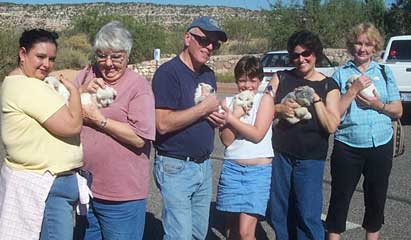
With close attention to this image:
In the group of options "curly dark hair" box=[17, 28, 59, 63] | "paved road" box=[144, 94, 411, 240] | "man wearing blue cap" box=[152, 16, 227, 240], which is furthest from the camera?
"paved road" box=[144, 94, 411, 240]

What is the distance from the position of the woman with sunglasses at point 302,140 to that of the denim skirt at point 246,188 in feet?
0.68

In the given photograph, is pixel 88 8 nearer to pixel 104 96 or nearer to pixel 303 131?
pixel 303 131

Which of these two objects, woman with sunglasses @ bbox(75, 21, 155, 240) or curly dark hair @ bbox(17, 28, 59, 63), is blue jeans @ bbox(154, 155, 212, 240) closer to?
woman with sunglasses @ bbox(75, 21, 155, 240)

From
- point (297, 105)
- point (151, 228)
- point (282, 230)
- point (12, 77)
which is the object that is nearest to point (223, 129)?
point (297, 105)

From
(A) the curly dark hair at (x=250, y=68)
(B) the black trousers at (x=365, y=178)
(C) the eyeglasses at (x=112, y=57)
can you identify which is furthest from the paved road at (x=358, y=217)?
(C) the eyeglasses at (x=112, y=57)

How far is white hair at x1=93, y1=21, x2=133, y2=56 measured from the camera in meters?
3.54

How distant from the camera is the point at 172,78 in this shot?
12.7 feet

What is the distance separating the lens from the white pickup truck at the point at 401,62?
43.9 feet

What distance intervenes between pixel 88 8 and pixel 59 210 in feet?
201

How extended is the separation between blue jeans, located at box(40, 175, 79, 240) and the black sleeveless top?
166 centimetres

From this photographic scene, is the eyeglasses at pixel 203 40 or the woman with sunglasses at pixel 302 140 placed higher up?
the eyeglasses at pixel 203 40

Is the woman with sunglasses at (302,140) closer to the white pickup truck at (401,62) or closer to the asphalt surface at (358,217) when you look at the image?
the asphalt surface at (358,217)

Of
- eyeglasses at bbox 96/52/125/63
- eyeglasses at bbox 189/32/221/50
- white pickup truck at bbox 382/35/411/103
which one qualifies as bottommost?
white pickup truck at bbox 382/35/411/103

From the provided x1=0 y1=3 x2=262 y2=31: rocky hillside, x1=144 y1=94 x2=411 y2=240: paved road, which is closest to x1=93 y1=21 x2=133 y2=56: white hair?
x1=144 y1=94 x2=411 y2=240: paved road
